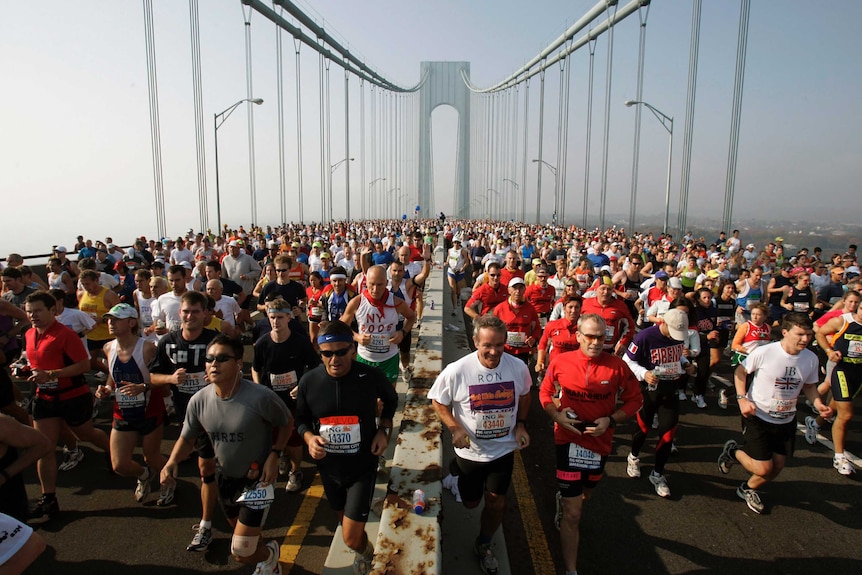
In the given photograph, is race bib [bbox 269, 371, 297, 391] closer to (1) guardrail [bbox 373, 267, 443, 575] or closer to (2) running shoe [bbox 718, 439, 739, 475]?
(1) guardrail [bbox 373, 267, 443, 575]

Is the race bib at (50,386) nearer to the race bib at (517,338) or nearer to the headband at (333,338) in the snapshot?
the headband at (333,338)

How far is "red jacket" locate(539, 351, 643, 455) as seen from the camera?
3605 mm

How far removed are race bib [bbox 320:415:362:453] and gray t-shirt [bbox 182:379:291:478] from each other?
0.34m

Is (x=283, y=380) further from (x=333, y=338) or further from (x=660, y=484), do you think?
(x=660, y=484)

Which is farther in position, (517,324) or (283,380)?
(517,324)

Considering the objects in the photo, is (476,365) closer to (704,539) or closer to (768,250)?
(704,539)

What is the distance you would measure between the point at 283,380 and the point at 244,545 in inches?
63.6

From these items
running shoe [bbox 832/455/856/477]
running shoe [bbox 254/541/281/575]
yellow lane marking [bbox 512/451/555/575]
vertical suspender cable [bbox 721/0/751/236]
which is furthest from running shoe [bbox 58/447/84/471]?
vertical suspender cable [bbox 721/0/751/236]

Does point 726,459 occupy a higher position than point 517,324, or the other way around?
point 517,324

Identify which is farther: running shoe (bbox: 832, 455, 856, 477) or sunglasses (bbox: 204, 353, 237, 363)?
running shoe (bbox: 832, 455, 856, 477)

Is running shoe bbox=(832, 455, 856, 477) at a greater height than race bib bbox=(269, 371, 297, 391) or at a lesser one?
lesser

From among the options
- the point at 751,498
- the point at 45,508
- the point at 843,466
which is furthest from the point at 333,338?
the point at 843,466

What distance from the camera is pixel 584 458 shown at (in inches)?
141

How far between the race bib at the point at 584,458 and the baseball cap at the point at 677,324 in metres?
1.82
